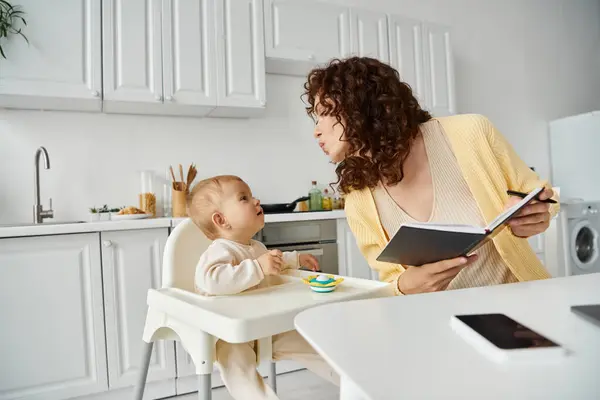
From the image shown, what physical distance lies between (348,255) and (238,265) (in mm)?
1661

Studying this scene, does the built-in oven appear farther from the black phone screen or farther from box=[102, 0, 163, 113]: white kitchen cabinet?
the black phone screen

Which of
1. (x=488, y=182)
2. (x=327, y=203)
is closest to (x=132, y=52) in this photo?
(x=327, y=203)

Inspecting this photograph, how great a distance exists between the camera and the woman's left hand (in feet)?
3.59

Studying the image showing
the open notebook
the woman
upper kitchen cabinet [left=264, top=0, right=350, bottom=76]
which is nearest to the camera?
the open notebook

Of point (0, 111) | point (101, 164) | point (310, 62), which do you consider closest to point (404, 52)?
point (310, 62)

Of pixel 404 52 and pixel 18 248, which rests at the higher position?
pixel 404 52

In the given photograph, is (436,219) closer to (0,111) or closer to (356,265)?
(356,265)

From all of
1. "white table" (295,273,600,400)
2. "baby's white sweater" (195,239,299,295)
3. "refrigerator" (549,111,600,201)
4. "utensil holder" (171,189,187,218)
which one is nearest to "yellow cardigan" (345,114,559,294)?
"baby's white sweater" (195,239,299,295)

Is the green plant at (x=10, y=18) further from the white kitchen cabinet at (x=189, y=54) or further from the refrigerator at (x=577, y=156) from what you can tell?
the refrigerator at (x=577, y=156)

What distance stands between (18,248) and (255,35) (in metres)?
1.78

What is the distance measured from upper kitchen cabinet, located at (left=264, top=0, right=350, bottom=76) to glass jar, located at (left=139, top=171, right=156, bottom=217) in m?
1.08

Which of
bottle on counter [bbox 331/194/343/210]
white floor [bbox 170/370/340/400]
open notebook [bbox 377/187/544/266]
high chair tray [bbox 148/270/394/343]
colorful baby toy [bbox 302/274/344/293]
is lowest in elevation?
white floor [bbox 170/370/340/400]

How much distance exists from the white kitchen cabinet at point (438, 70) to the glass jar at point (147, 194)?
207 centimetres

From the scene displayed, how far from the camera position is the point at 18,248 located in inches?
81.4
